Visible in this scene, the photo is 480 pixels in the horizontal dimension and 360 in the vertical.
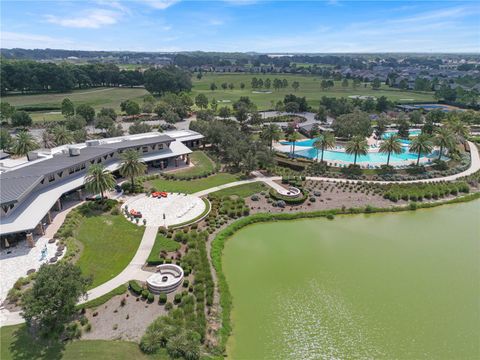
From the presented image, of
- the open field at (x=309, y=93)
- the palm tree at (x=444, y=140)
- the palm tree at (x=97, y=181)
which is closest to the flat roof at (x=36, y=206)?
the palm tree at (x=97, y=181)

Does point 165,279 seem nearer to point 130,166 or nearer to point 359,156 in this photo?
point 130,166

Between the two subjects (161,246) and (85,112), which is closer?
(161,246)

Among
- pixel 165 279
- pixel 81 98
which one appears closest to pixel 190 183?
pixel 165 279

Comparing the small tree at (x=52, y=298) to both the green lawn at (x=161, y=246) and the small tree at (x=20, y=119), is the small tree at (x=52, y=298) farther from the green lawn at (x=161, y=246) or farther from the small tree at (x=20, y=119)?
the small tree at (x=20, y=119)

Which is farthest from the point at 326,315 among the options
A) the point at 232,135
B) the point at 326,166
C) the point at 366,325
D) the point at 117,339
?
the point at 232,135

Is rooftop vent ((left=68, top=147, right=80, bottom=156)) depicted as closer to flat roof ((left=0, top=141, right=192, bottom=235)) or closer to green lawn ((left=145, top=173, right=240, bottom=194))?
flat roof ((left=0, top=141, right=192, bottom=235))

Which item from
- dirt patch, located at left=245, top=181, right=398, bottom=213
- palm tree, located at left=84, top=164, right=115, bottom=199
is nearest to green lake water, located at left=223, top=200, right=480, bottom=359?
dirt patch, located at left=245, top=181, right=398, bottom=213
